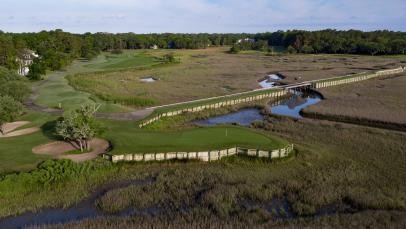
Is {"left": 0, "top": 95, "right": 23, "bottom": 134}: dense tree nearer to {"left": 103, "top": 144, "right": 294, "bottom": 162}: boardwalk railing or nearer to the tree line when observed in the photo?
{"left": 103, "top": 144, "right": 294, "bottom": 162}: boardwalk railing

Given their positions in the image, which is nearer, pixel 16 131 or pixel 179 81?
pixel 16 131

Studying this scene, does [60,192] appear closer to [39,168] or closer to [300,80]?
[39,168]

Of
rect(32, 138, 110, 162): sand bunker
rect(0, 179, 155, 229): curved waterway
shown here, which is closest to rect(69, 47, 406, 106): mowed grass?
rect(32, 138, 110, 162): sand bunker

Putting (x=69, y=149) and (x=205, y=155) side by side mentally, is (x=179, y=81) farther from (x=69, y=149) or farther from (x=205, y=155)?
(x=205, y=155)

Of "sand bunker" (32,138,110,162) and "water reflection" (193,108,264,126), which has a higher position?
"sand bunker" (32,138,110,162)

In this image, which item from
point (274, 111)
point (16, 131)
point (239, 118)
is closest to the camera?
point (16, 131)

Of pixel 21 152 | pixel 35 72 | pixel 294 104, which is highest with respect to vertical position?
pixel 35 72

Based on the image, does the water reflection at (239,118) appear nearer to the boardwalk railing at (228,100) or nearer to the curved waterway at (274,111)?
the curved waterway at (274,111)

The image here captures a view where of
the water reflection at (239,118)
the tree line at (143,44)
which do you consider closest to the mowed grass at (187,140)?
the water reflection at (239,118)

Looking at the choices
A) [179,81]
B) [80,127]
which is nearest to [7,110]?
[80,127]
